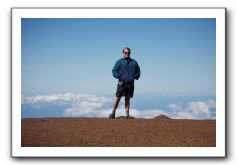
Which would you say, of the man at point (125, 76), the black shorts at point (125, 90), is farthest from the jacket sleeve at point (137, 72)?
the black shorts at point (125, 90)

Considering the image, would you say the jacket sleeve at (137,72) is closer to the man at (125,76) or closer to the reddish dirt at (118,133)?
the man at (125,76)

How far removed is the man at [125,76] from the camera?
849 centimetres

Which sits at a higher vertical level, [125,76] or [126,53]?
[126,53]

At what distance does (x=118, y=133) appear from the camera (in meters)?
8.38

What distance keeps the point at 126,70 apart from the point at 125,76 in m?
0.08

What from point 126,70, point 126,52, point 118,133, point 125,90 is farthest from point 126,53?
point 118,133

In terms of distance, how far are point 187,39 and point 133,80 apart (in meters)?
0.77

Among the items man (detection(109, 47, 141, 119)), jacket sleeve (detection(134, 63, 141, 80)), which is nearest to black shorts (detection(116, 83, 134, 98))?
man (detection(109, 47, 141, 119))

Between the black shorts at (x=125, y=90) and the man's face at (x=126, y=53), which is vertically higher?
the man's face at (x=126, y=53)

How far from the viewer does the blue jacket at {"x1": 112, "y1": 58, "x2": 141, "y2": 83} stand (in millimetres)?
8484

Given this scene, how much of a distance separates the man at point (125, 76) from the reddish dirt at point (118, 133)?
0.26 metres

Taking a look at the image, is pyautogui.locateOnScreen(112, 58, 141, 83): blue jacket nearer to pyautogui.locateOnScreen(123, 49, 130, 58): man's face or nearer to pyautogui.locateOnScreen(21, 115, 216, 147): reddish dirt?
pyautogui.locateOnScreen(123, 49, 130, 58): man's face

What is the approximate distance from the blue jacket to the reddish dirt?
48 centimetres

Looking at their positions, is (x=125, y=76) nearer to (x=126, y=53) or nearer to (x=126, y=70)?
(x=126, y=70)
